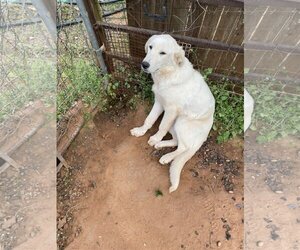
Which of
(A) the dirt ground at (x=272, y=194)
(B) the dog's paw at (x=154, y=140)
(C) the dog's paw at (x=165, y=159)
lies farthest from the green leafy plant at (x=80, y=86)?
(A) the dirt ground at (x=272, y=194)

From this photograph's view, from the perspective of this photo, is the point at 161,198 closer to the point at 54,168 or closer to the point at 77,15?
the point at 54,168

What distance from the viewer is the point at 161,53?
2402 millimetres

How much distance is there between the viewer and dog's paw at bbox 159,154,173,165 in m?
2.96

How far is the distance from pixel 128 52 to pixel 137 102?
614 millimetres

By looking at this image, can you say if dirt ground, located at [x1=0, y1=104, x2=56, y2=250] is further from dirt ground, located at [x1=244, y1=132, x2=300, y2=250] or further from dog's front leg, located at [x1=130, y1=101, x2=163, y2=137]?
dirt ground, located at [x1=244, y1=132, x2=300, y2=250]

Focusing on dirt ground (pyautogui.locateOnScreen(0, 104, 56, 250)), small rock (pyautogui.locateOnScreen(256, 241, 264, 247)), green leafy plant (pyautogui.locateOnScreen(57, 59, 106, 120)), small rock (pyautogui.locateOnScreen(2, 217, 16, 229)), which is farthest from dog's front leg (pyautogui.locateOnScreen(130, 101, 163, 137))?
small rock (pyautogui.locateOnScreen(256, 241, 264, 247))

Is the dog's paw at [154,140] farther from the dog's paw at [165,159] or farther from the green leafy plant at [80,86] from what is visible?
the green leafy plant at [80,86]

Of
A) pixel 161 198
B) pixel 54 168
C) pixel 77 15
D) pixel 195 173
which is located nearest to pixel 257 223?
pixel 195 173

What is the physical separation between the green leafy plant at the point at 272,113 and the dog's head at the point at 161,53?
1.26m

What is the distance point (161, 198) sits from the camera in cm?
287

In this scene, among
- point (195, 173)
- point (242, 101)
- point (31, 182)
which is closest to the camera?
point (31, 182)

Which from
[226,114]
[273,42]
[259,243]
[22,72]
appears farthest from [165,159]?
[22,72]

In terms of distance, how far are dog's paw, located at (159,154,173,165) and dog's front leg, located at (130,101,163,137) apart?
1.37ft

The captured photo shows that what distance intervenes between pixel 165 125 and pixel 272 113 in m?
→ 1.29
